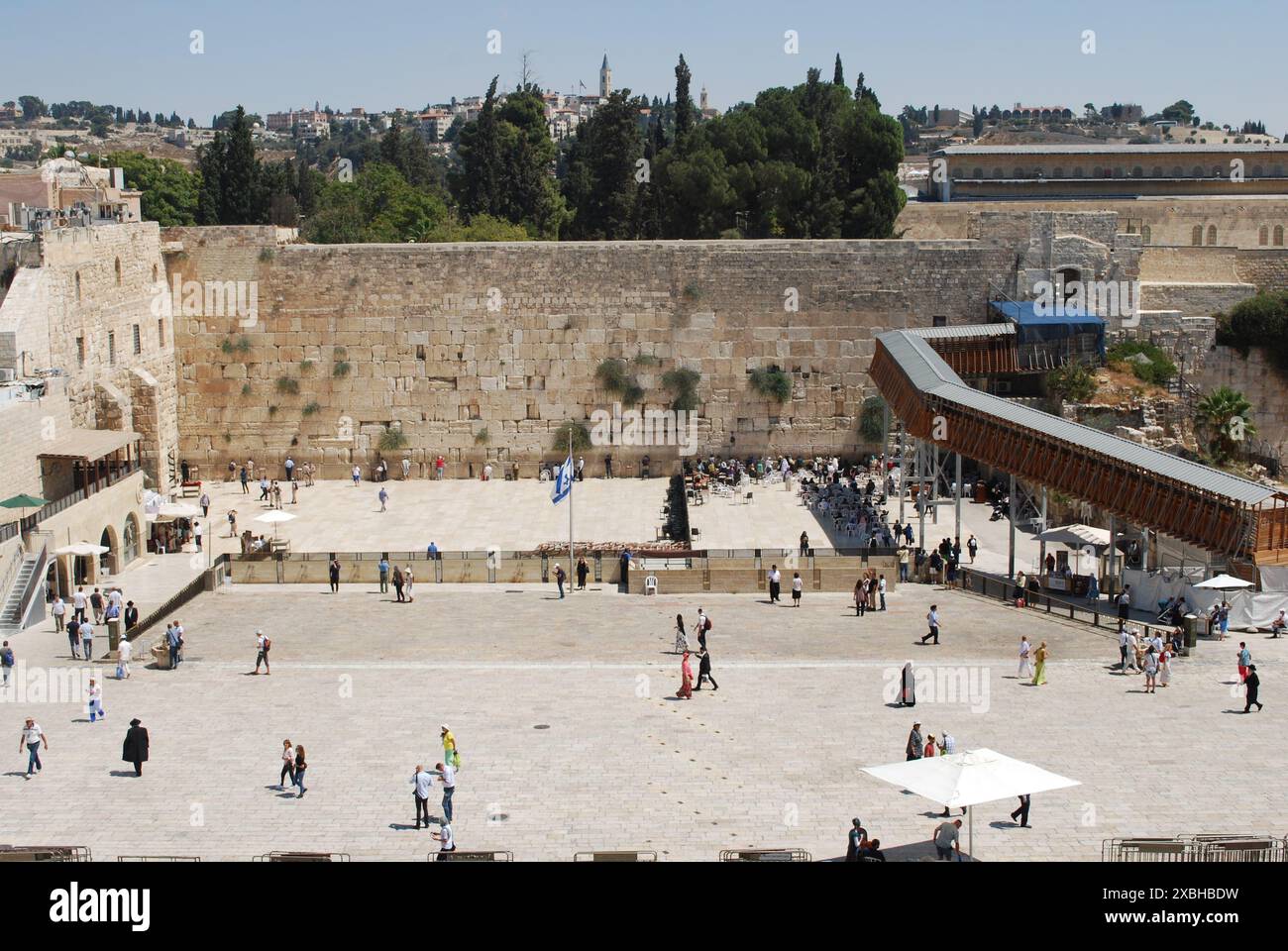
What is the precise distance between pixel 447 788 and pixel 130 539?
1972 cm

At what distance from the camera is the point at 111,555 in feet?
126

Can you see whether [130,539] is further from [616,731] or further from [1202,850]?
[1202,850]

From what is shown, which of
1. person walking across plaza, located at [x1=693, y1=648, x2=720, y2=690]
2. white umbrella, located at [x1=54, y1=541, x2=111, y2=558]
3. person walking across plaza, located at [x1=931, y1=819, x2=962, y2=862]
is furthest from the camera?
white umbrella, located at [x1=54, y1=541, x2=111, y2=558]

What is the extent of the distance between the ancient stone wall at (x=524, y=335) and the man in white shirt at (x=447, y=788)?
2548 centimetres

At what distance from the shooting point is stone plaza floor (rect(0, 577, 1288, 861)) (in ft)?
72.9

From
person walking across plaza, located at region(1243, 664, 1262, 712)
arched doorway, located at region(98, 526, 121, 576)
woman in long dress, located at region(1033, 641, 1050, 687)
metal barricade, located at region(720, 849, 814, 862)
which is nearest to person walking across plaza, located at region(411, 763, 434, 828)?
metal barricade, located at region(720, 849, 814, 862)

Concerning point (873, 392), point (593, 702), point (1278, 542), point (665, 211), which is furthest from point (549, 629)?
point (665, 211)

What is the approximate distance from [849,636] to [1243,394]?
20756 mm

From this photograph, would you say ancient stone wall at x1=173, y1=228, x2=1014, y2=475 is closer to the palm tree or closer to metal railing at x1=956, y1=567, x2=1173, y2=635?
the palm tree

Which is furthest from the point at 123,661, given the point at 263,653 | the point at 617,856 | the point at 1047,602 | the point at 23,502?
the point at 1047,602

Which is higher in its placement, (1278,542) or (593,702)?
(1278,542)

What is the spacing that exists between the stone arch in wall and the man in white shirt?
57.5ft
